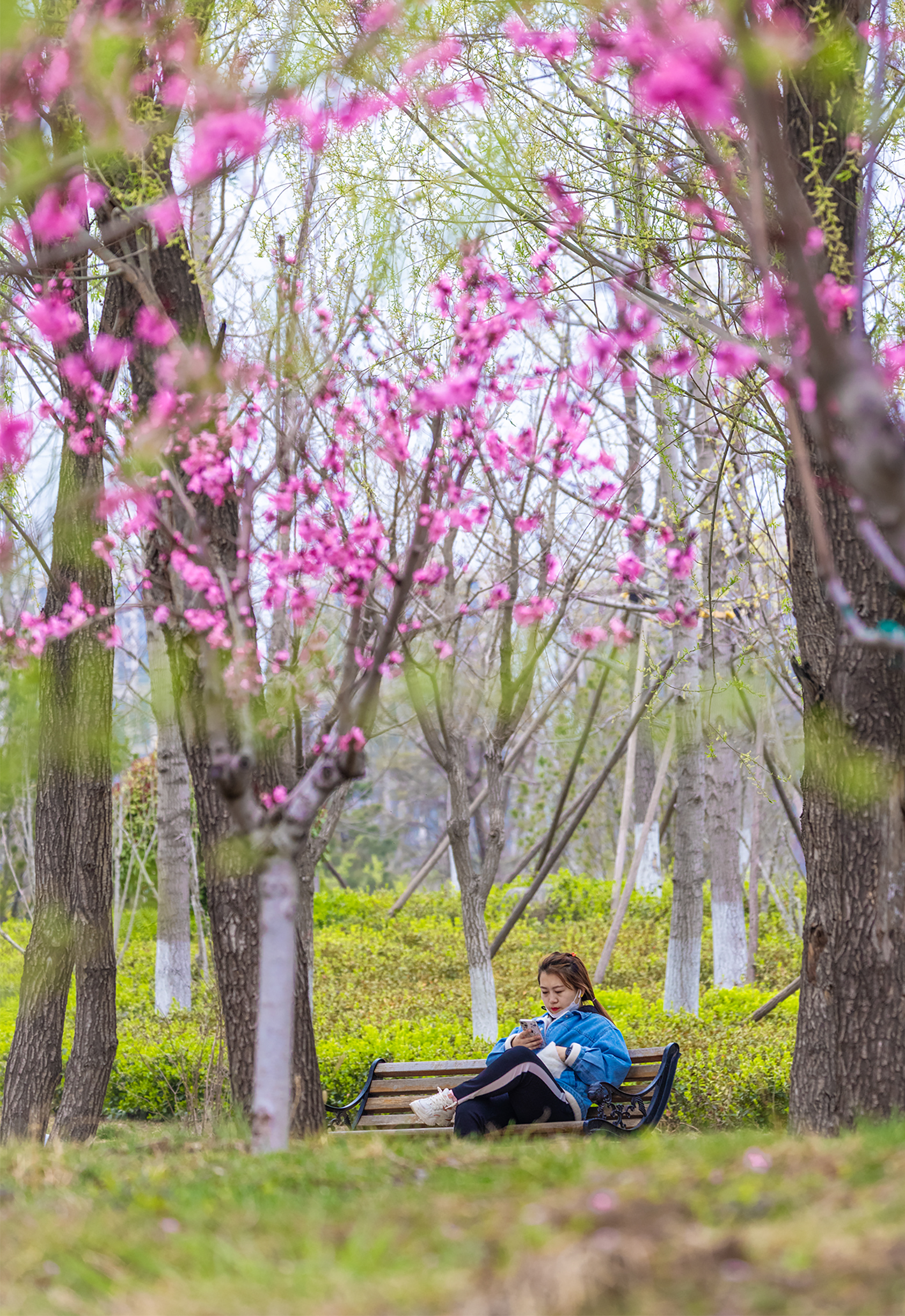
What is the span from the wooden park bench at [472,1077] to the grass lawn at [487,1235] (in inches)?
84.7

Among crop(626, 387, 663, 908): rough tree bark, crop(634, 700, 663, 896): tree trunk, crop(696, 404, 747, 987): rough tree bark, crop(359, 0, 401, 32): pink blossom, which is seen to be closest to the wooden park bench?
crop(696, 404, 747, 987): rough tree bark

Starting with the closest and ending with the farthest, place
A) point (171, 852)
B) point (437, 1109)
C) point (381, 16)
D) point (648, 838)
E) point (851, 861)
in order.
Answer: point (851, 861)
point (381, 16)
point (437, 1109)
point (171, 852)
point (648, 838)

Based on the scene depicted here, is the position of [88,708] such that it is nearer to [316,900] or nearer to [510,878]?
[510,878]

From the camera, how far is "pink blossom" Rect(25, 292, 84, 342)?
4.05m

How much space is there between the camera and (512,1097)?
5113mm

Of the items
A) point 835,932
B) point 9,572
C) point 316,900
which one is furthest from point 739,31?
point 316,900

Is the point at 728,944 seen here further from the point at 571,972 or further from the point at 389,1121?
the point at 389,1121

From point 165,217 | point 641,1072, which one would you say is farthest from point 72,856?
point 165,217

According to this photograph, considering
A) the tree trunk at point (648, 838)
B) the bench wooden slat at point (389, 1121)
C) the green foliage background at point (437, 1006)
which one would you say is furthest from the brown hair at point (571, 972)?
the tree trunk at point (648, 838)

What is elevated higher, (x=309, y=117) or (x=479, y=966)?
(x=309, y=117)

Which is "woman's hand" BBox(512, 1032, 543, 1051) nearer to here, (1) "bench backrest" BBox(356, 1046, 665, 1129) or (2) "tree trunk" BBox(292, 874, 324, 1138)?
(1) "bench backrest" BBox(356, 1046, 665, 1129)

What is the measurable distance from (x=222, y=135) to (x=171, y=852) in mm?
6953

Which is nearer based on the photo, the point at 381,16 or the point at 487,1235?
the point at 487,1235

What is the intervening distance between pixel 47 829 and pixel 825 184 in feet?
15.2
